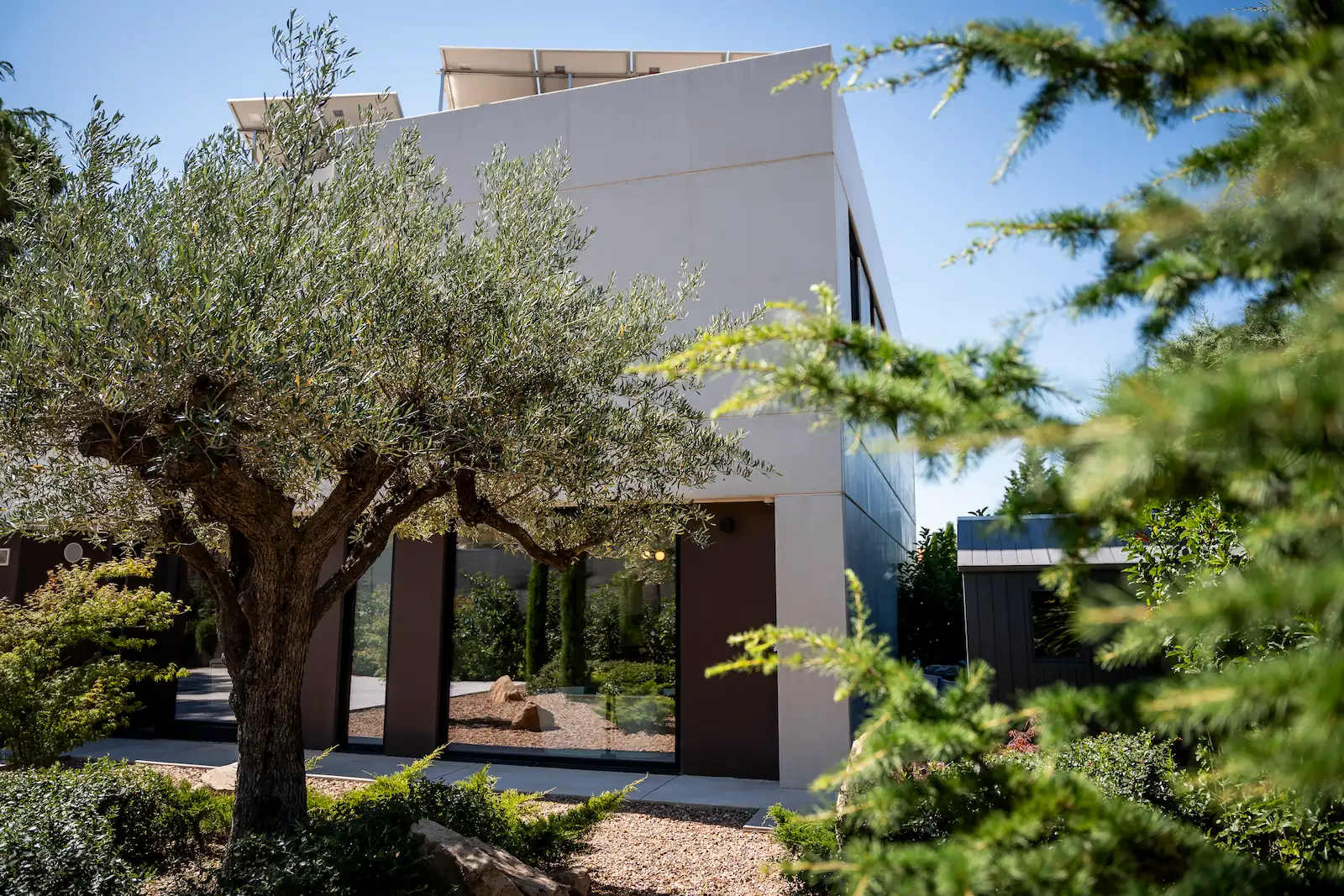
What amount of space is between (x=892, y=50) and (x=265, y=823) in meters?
6.22

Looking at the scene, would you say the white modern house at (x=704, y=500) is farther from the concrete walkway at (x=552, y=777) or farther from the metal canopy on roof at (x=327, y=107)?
the metal canopy on roof at (x=327, y=107)

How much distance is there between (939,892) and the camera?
130 centimetres

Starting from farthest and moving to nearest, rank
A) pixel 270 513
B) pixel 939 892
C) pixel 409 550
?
pixel 409 550
pixel 270 513
pixel 939 892

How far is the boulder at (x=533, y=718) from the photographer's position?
36.9ft

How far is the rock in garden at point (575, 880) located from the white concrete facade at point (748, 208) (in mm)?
3726

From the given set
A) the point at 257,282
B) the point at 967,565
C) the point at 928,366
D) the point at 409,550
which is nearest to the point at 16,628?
the point at 409,550

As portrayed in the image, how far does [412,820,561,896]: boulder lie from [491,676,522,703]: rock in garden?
5.82 metres

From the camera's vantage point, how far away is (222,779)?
8602mm

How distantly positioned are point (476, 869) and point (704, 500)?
594 cm

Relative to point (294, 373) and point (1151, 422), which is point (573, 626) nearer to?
point (294, 373)

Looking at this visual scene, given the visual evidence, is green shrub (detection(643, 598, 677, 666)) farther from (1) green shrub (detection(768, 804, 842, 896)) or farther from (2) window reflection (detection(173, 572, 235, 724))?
(2) window reflection (detection(173, 572, 235, 724))

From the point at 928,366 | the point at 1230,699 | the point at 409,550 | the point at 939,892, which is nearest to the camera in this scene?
the point at 1230,699

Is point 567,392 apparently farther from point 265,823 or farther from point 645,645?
point 645,645

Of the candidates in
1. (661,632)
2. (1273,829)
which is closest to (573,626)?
(661,632)
